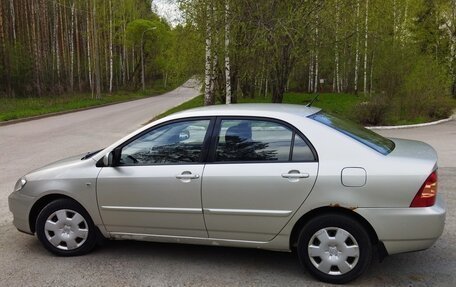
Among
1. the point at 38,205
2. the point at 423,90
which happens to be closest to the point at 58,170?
the point at 38,205

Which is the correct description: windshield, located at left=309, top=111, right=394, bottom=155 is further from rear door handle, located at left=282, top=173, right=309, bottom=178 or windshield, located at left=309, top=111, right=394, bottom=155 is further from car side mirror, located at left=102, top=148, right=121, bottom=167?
car side mirror, located at left=102, top=148, right=121, bottom=167

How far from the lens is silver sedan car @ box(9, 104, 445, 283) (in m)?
3.61

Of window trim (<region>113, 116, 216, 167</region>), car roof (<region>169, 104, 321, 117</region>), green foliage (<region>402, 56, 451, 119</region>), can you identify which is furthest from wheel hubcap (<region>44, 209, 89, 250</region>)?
green foliage (<region>402, 56, 451, 119</region>)

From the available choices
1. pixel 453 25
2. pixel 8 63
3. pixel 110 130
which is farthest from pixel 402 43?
pixel 8 63

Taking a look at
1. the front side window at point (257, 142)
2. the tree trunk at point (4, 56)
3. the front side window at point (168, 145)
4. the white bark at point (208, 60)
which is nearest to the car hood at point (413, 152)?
the front side window at point (257, 142)

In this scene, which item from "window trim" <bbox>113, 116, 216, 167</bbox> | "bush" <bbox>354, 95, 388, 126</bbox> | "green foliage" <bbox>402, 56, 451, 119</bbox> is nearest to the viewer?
"window trim" <bbox>113, 116, 216, 167</bbox>

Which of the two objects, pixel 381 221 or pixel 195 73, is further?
pixel 195 73

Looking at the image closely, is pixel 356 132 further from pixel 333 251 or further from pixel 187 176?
pixel 187 176

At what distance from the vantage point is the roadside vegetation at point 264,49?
42.2 ft

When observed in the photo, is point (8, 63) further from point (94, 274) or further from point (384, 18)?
point (94, 274)

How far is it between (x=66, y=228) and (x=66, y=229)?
1 centimetres

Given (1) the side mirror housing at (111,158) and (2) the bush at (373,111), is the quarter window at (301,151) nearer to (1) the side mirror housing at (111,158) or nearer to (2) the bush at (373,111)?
(1) the side mirror housing at (111,158)

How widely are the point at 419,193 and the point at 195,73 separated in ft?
61.4

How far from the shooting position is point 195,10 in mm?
14906
